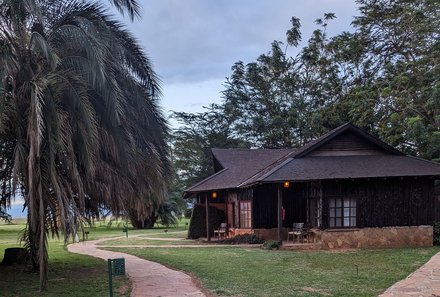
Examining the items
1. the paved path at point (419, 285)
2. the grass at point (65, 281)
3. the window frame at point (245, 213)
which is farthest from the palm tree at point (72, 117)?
the window frame at point (245, 213)

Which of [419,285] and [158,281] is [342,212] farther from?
[158,281]

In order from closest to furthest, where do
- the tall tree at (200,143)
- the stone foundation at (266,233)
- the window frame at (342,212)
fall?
1. the window frame at (342,212)
2. the stone foundation at (266,233)
3. the tall tree at (200,143)

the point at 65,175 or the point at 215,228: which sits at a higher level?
the point at 65,175

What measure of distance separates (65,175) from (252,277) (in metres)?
5.35

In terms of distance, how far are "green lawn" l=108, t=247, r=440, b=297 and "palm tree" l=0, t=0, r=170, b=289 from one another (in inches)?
127

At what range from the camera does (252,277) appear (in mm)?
12547

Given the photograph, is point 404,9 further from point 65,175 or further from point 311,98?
point 65,175

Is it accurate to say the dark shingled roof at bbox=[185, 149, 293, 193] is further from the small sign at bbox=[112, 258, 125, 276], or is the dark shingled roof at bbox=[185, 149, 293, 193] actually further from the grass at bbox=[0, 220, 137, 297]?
the small sign at bbox=[112, 258, 125, 276]

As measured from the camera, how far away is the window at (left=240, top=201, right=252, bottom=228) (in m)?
24.5

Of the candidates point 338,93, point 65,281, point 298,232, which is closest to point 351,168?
point 298,232

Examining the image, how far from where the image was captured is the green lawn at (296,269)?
1080 centimetres

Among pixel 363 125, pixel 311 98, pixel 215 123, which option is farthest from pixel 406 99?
pixel 215 123

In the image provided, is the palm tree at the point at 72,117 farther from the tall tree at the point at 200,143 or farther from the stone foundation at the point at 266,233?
the tall tree at the point at 200,143

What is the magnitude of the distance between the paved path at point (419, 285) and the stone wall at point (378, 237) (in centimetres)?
710
